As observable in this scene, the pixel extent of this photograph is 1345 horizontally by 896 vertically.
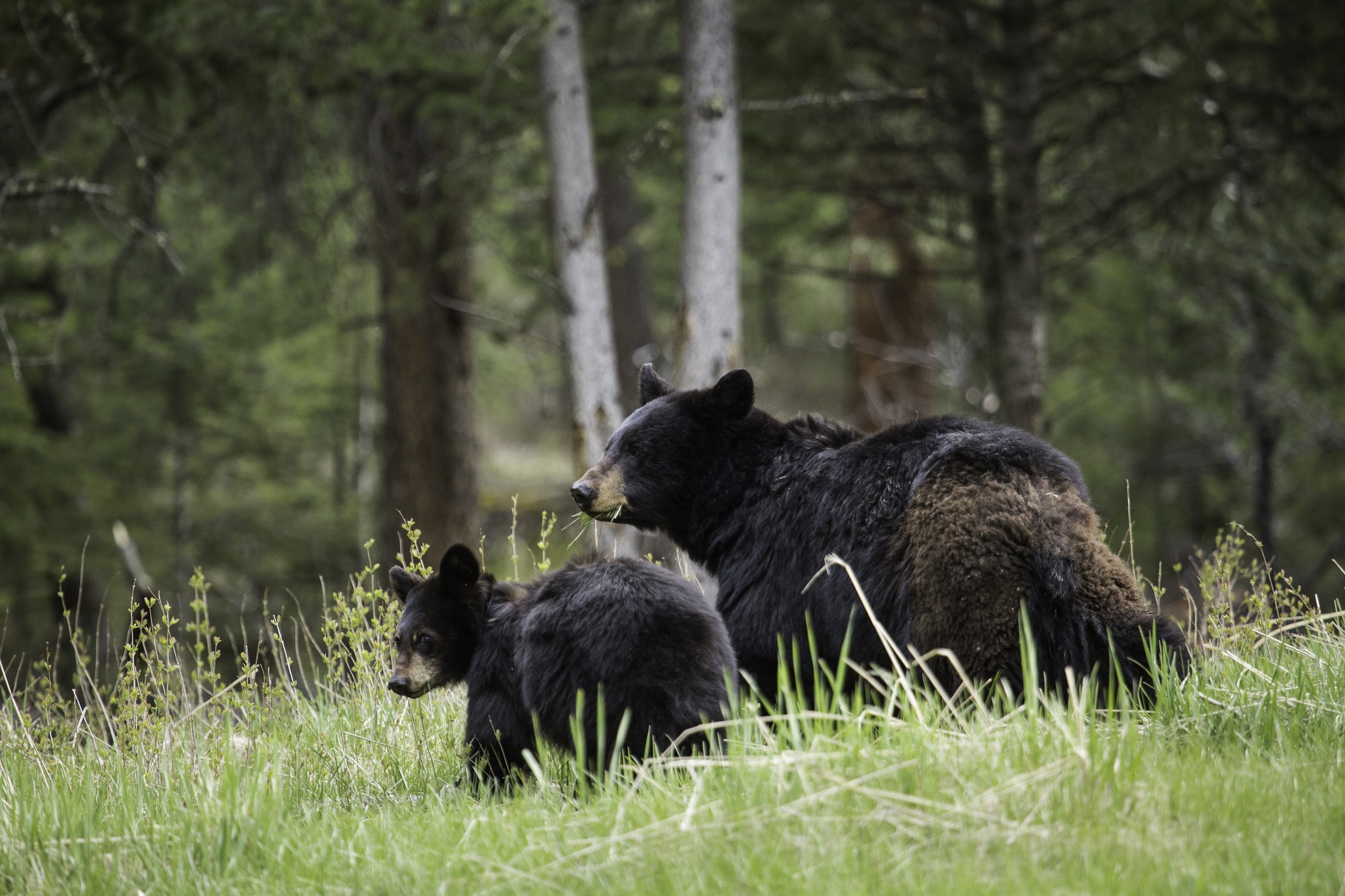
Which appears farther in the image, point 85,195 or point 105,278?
point 105,278

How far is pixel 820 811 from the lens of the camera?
114 inches

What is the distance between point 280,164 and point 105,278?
→ 459 cm

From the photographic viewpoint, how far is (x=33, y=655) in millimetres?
13961

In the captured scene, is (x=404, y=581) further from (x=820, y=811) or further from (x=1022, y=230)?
(x=1022, y=230)

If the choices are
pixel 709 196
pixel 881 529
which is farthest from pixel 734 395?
pixel 709 196

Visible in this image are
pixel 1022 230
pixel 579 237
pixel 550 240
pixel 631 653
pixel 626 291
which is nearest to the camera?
pixel 631 653

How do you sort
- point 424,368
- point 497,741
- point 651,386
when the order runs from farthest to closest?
point 424,368 < point 651,386 < point 497,741

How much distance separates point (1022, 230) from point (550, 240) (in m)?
5.95

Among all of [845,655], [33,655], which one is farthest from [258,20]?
[33,655]

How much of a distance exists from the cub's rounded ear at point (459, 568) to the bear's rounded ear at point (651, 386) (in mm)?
1327

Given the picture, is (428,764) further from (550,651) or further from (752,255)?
(752,255)

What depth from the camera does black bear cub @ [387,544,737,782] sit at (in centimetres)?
359

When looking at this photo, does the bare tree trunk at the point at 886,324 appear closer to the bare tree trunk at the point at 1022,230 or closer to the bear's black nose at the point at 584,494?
the bare tree trunk at the point at 1022,230

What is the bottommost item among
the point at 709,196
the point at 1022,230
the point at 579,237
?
the point at 1022,230
